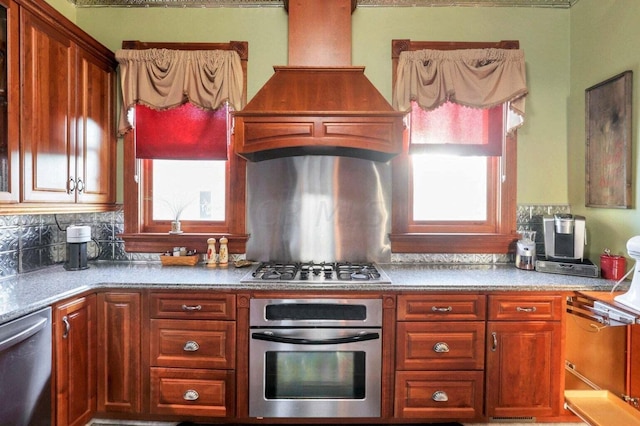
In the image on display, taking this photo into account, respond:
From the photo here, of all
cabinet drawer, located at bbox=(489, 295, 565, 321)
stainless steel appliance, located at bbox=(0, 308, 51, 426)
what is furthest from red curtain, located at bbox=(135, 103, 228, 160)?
cabinet drawer, located at bbox=(489, 295, 565, 321)

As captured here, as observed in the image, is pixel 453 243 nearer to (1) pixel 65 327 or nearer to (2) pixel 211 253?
(2) pixel 211 253

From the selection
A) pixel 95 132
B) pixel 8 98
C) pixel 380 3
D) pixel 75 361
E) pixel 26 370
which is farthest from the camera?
pixel 380 3

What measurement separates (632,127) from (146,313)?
3.06 metres

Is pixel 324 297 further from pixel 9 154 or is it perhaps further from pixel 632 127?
pixel 632 127

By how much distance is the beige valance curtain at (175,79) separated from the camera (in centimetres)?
249

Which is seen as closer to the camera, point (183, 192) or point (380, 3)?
point (380, 3)

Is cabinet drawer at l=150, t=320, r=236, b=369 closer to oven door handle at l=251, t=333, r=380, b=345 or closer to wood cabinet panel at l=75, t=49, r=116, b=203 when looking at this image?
oven door handle at l=251, t=333, r=380, b=345

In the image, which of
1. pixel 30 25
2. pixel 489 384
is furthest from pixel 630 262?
pixel 30 25

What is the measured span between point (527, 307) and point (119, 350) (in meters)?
2.39

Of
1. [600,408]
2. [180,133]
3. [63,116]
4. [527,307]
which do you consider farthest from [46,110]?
[600,408]

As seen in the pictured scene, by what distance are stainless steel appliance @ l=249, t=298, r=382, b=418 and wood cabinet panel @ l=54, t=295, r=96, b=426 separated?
91 centimetres

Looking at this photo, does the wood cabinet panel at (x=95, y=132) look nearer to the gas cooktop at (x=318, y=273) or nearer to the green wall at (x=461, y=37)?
the green wall at (x=461, y=37)

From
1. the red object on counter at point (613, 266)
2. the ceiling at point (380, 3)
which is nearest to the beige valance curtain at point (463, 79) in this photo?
the ceiling at point (380, 3)

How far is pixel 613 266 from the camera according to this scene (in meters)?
2.17
